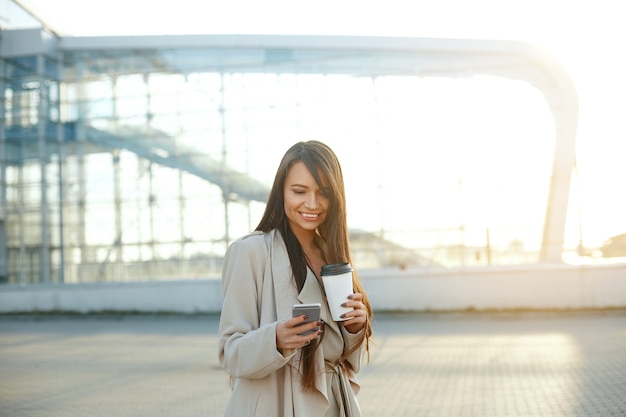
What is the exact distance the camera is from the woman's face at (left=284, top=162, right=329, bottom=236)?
2.62 meters

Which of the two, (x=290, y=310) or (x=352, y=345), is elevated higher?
(x=290, y=310)

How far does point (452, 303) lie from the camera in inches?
743

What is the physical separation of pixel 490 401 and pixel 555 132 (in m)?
18.2

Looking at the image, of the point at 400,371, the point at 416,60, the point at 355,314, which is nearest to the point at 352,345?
the point at 355,314

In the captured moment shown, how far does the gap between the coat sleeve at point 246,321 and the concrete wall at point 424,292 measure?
16.2 metres

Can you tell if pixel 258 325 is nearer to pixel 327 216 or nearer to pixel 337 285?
pixel 337 285

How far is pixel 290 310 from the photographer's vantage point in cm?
249

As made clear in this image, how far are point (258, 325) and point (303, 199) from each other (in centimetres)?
43

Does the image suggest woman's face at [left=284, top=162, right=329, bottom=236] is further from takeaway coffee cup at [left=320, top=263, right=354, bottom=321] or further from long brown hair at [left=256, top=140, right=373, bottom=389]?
takeaway coffee cup at [left=320, top=263, right=354, bottom=321]

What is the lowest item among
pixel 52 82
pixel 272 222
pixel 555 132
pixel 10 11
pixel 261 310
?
pixel 261 310

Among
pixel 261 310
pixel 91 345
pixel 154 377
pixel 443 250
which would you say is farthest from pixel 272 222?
pixel 443 250

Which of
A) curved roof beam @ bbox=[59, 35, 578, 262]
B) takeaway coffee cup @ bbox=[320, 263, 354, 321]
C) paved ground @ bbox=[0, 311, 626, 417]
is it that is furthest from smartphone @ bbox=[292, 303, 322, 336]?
curved roof beam @ bbox=[59, 35, 578, 262]

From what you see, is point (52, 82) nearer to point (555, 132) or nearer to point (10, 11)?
point (10, 11)

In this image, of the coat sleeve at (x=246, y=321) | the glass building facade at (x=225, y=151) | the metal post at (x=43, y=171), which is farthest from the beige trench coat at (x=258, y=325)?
the metal post at (x=43, y=171)
